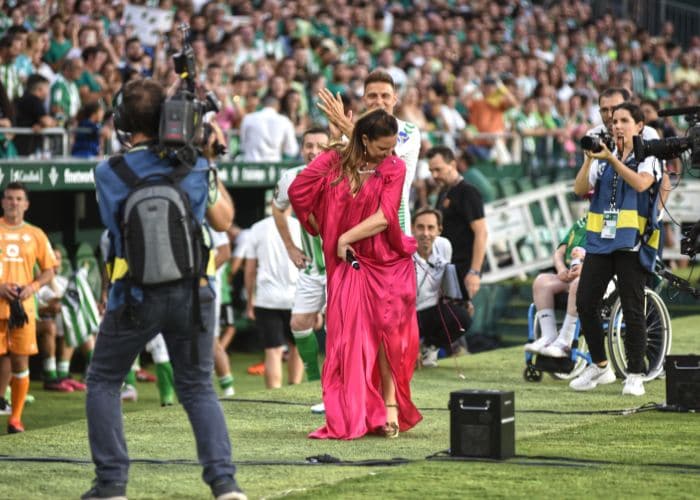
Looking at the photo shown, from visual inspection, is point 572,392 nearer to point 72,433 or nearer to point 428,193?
point 72,433

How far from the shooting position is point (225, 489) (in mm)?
5957

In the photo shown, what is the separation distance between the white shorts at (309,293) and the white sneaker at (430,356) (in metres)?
2.40

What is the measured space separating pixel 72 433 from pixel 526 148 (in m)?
14.4

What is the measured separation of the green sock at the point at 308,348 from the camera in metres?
10.2

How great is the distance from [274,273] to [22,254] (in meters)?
2.32

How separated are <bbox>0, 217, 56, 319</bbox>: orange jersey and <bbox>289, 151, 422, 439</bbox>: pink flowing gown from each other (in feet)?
11.6

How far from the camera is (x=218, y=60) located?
18875 mm

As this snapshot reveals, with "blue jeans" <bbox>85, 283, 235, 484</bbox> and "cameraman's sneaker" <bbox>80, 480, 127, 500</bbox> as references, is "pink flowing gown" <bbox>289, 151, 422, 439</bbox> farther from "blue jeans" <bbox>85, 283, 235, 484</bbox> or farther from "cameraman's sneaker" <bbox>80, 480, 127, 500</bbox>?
"cameraman's sneaker" <bbox>80, 480, 127, 500</bbox>

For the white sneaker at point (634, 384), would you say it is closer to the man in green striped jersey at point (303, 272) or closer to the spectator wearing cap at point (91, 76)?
the man in green striped jersey at point (303, 272)

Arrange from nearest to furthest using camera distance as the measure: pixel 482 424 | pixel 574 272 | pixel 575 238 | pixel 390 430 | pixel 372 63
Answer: pixel 482 424
pixel 390 430
pixel 574 272
pixel 575 238
pixel 372 63

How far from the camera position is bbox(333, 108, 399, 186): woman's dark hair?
Result: 803cm

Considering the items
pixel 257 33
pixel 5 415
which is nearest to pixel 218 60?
pixel 257 33

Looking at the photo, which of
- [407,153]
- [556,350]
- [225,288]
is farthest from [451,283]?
[225,288]

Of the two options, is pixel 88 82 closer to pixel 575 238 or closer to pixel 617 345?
pixel 575 238
